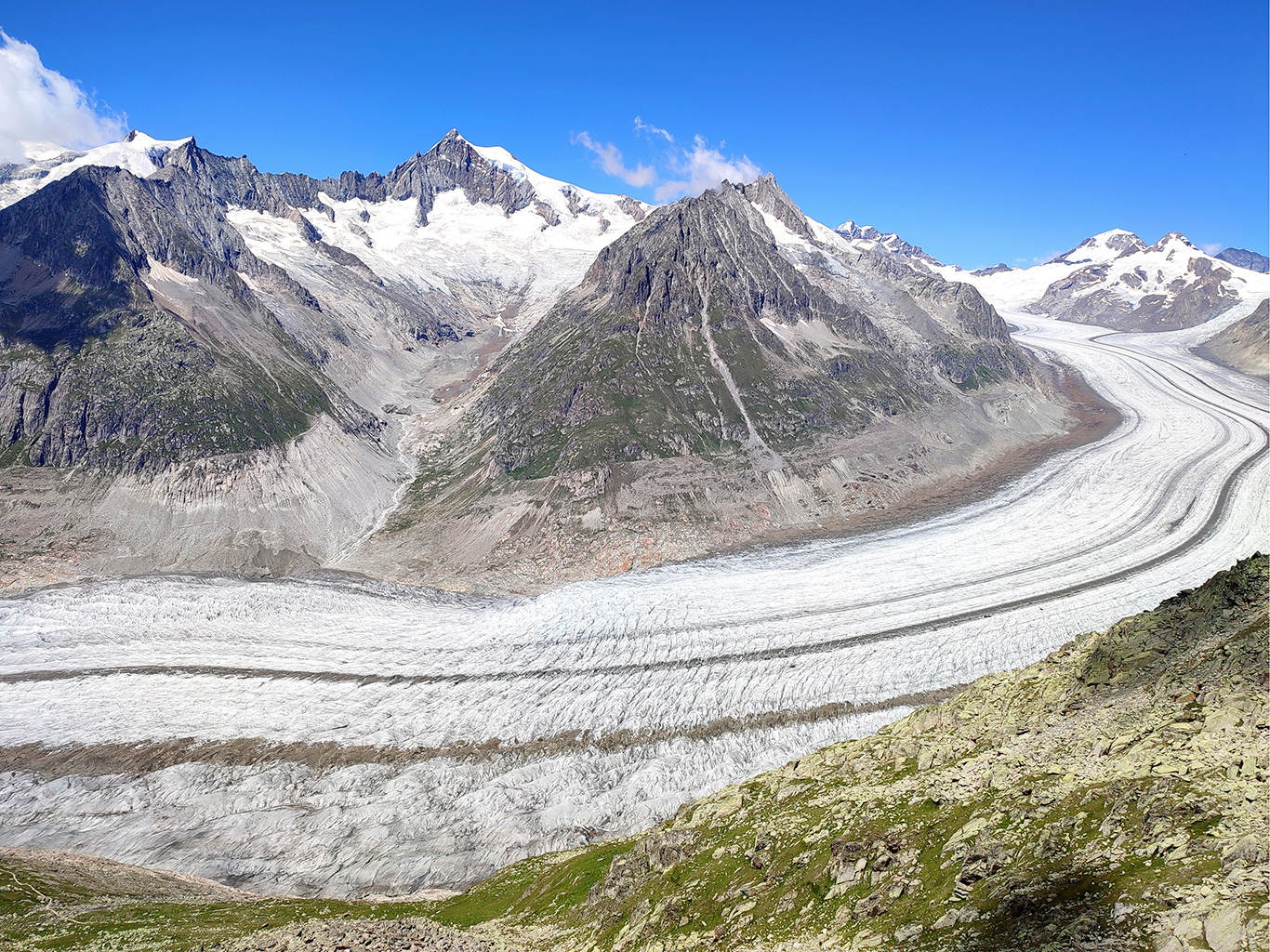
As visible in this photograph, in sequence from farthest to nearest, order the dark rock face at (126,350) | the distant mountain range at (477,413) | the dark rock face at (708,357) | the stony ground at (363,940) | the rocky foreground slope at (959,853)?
the dark rock face at (708,357)
the dark rock face at (126,350)
the distant mountain range at (477,413)
the stony ground at (363,940)
the rocky foreground slope at (959,853)

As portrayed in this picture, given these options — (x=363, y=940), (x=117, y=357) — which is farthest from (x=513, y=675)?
(x=117, y=357)

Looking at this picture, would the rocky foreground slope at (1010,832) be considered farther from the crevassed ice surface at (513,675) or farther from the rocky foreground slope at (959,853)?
the crevassed ice surface at (513,675)

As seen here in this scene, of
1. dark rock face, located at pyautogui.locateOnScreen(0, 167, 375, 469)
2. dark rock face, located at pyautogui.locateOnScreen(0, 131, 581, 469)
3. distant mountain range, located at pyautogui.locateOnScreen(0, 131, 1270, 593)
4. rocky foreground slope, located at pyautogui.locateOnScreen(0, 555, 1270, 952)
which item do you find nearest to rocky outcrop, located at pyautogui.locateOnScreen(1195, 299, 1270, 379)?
distant mountain range, located at pyautogui.locateOnScreen(0, 131, 1270, 593)

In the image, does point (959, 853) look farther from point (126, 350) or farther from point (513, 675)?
point (126, 350)

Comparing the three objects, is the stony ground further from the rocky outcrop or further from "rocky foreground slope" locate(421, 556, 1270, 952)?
the rocky outcrop

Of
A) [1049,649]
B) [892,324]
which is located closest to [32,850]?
[1049,649]

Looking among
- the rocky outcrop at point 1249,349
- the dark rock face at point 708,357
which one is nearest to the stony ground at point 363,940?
the dark rock face at point 708,357

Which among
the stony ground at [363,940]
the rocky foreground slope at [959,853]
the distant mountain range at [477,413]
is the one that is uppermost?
the distant mountain range at [477,413]
